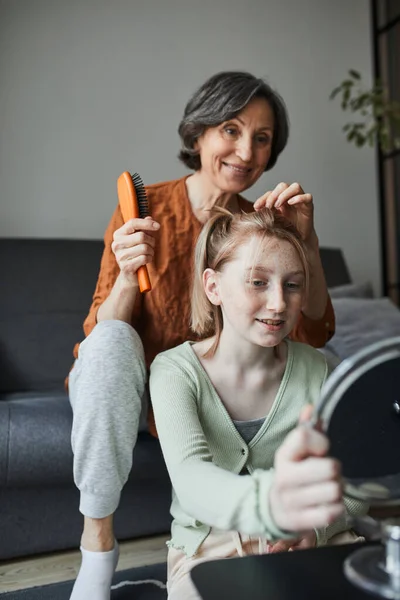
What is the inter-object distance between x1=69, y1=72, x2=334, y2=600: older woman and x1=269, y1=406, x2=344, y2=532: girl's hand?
59 cm

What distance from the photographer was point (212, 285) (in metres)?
1.17

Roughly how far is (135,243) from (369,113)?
2.19 m

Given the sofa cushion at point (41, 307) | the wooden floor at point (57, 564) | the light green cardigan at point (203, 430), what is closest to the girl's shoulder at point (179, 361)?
the light green cardigan at point (203, 430)

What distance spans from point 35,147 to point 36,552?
1.41m

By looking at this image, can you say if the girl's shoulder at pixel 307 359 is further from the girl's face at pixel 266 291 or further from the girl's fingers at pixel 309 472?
the girl's fingers at pixel 309 472

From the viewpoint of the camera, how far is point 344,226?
3125 mm

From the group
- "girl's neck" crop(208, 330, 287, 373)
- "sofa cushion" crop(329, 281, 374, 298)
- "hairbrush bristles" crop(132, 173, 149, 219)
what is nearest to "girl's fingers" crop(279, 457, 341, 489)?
"girl's neck" crop(208, 330, 287, 373)

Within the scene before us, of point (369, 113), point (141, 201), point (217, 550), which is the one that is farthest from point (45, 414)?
point (369, 113)

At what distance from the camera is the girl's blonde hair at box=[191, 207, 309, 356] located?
3.64 feet

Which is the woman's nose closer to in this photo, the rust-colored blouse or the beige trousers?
the rust-colored blouse

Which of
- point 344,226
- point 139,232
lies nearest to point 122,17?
point 344,226

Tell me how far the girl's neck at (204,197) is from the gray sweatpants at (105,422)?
1.39 feet

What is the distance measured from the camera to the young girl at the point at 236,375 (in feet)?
3.26

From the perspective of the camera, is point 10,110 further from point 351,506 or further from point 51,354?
point 351,506
